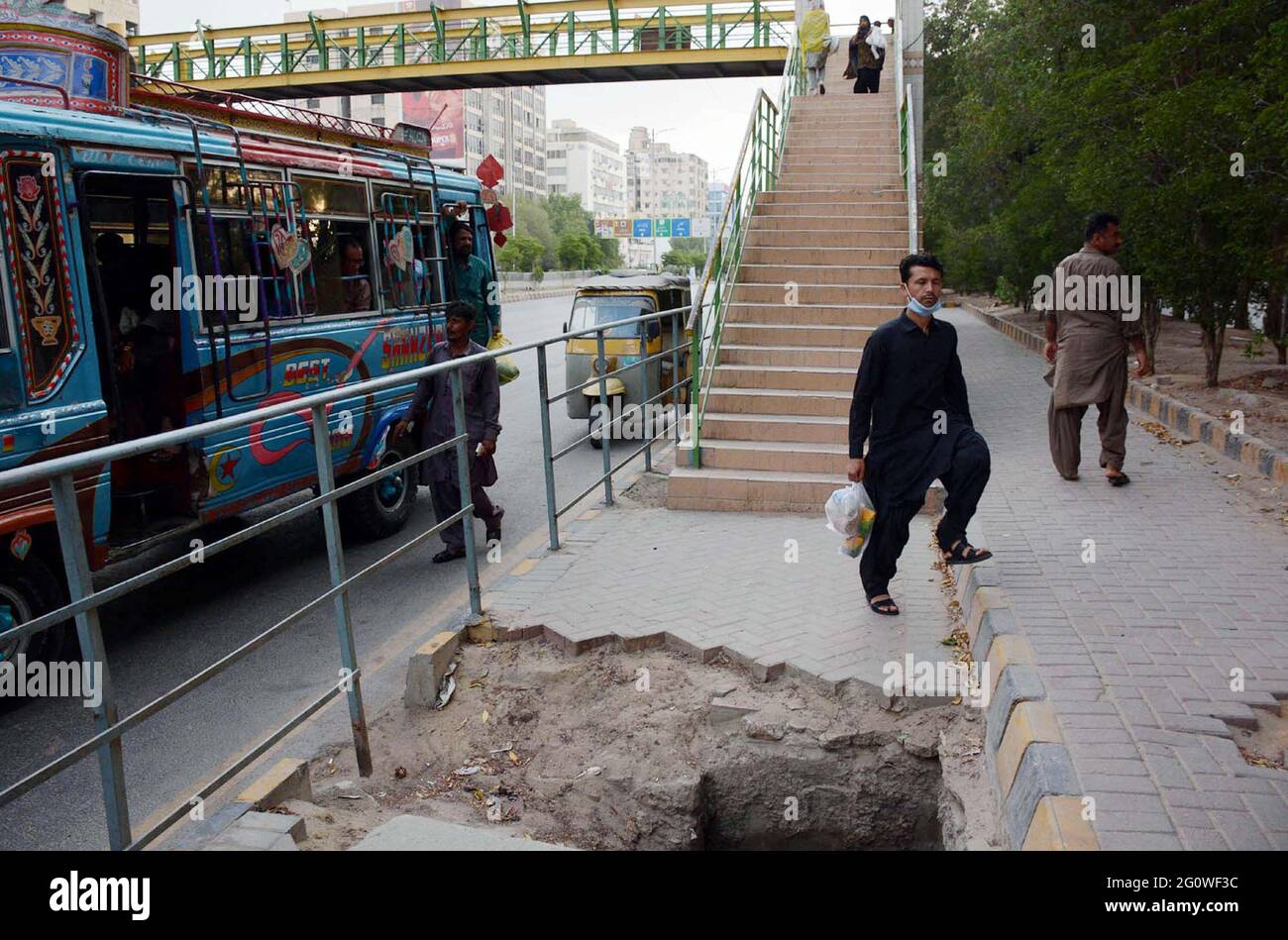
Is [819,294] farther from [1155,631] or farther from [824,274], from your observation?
[1155,631]

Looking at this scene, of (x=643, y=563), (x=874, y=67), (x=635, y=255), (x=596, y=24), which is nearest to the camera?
(x=643, y=563)

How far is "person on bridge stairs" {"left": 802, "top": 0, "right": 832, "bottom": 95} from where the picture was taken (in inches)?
726

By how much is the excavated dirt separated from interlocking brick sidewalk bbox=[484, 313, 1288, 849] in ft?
1.05

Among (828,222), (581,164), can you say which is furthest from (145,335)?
(581,164)

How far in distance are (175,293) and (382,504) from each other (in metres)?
2.53

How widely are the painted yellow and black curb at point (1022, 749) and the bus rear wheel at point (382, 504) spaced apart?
465cm

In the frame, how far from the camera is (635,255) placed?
14338cm

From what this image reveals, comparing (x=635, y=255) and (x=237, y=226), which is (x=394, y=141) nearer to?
(x=237, y=226)

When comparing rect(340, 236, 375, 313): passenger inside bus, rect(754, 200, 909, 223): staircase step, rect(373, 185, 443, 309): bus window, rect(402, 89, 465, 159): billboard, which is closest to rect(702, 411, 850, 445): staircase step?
rect(373, 185, 443, 309): bus window

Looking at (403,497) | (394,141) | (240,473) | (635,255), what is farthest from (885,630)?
(635,255)

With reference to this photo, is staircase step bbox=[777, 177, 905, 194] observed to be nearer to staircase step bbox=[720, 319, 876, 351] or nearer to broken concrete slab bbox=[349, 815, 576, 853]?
staircase step bbox=[720, 319, 876, 351]

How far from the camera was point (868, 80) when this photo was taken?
18203mm

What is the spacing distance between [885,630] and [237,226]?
15.5 ft

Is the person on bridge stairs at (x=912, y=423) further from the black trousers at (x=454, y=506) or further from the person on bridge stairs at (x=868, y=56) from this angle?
the person on bridge stairs at (x=868, y=56)
